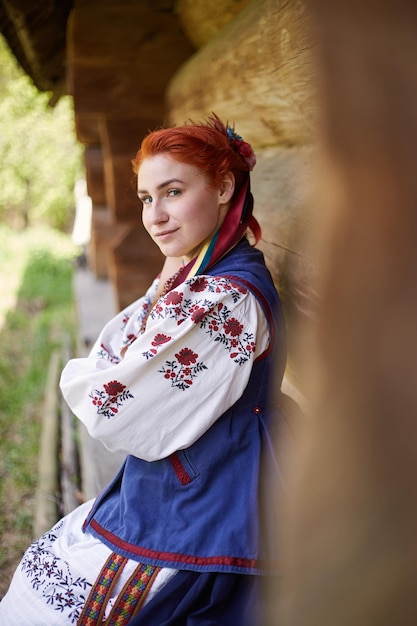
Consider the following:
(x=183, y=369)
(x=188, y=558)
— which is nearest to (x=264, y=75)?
(x=183, y=369)

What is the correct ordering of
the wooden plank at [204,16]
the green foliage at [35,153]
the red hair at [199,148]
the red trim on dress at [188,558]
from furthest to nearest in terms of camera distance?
the green foliage at [35,153] < the wooden plank at [204,16] < the red hair at [199,148] < the red trim on dress at [188,558]

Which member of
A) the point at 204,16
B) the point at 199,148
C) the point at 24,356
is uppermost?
the point at 204,16

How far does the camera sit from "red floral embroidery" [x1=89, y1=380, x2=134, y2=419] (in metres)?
1.35

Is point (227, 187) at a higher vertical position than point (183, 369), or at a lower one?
higher

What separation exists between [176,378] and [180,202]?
0.48 metres

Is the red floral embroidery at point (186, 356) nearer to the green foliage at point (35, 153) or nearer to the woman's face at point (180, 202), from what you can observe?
the woman's face at point (180, 202)

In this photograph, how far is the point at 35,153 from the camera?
56.2ft

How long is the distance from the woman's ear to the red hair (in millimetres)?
14

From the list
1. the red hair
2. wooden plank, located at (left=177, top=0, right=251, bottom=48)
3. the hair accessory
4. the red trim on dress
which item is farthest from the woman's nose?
wooden plank, located at (left=177, top=0, right=251, bottom=48)

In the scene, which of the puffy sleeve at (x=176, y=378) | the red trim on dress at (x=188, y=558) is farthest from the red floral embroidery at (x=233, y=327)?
the red trim on dress at (x=188, y=558)

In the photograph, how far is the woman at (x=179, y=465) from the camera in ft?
4.38

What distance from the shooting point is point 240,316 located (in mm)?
1372

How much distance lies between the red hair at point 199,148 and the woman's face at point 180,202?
0.02m

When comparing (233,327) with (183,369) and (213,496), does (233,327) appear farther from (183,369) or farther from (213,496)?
(213,496)
